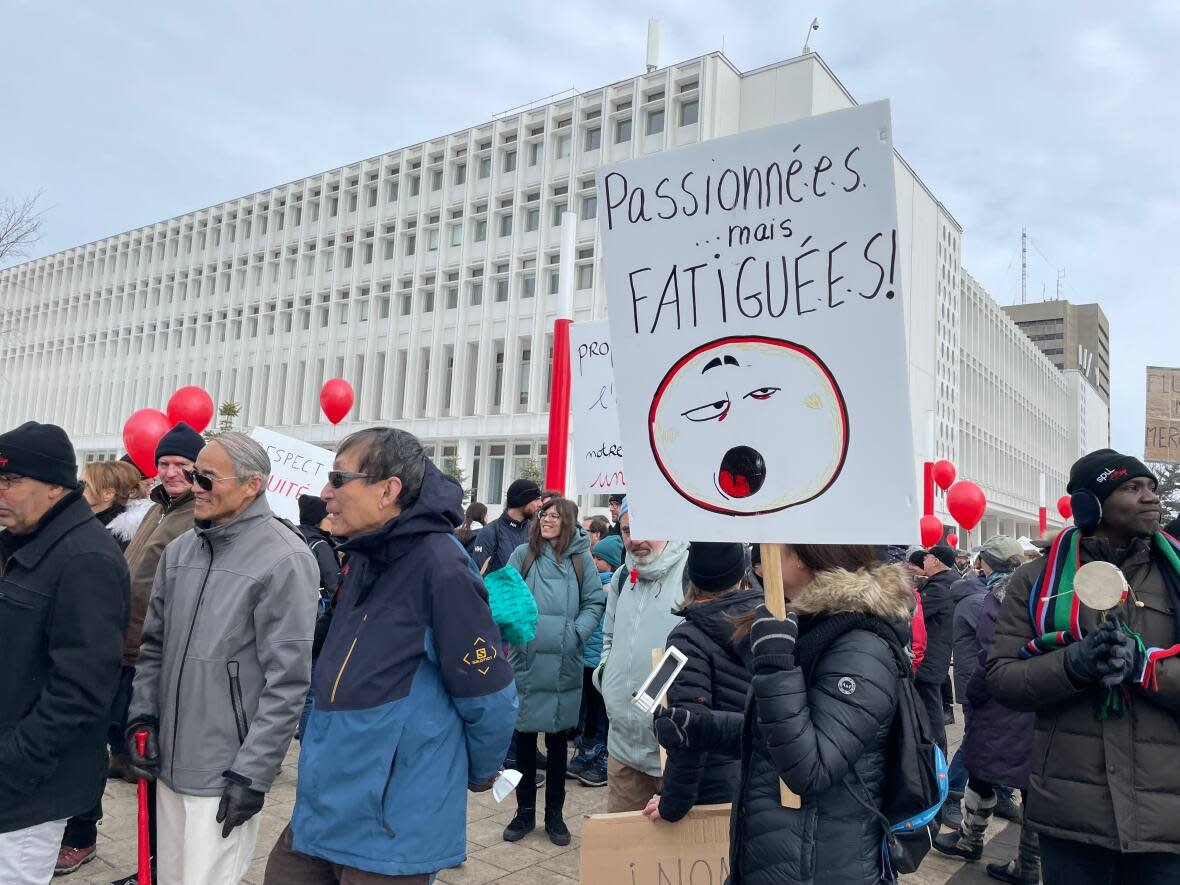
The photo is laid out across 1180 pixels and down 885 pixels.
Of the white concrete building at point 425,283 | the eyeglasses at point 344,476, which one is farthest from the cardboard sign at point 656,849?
the white concrete building at point 425,283

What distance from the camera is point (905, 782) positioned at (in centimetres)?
221

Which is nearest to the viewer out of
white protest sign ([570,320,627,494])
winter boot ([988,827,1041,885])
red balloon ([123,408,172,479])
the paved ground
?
the paved ground

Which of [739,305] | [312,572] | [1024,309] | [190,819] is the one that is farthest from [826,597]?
[1024,309]

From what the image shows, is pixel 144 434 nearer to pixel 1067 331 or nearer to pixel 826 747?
pixel 826 747

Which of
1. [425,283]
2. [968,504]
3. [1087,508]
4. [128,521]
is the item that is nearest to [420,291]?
[425,283]

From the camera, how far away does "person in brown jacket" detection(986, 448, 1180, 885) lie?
2.71 metres

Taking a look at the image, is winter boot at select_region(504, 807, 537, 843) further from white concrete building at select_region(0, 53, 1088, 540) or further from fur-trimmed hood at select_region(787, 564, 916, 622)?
white concrete building at select_region(0, 53, 1088, 540)

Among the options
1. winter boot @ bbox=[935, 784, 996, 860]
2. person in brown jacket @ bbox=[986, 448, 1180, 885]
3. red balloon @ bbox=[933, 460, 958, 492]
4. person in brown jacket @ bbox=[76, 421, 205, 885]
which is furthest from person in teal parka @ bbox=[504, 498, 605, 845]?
red balloon @ bbox=[933, 460, 958, 492]

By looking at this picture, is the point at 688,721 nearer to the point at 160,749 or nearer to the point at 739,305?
the point at 739,305

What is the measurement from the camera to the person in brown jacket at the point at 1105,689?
271 cm

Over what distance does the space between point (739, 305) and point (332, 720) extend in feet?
5.39

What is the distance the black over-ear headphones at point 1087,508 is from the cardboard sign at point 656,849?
1533mm

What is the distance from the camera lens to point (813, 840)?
2.24 m

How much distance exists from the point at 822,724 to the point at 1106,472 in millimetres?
1552
